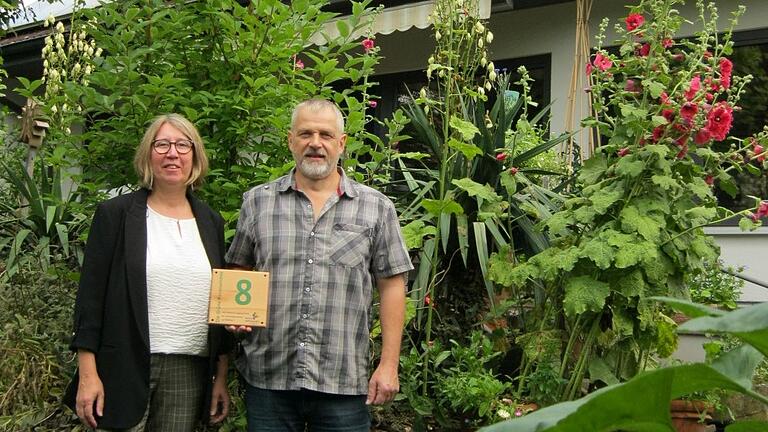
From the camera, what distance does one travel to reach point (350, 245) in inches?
119

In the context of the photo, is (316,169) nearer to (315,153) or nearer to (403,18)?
(315,153)

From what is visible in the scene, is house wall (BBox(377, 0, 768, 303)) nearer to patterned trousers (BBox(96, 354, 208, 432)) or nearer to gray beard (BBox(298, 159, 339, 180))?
gray beard (BBox(298, 159, 339, 180))

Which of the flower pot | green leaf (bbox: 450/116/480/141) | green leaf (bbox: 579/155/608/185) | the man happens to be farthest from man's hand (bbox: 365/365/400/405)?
the flower pot

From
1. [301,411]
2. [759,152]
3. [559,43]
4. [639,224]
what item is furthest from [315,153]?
[559,43]

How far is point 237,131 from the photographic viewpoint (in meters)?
3.66

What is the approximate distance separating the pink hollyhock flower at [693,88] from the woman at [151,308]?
2.03 m

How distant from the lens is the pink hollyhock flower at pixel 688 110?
361 cm

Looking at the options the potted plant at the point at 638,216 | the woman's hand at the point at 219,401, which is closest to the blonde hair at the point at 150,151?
the woman's hand at the point at 219,401

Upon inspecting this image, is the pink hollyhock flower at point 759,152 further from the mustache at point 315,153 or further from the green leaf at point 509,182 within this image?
→ the mustache at point 315,153

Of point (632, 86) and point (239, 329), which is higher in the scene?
point (632, 86)

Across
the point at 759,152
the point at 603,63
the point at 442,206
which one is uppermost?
the point at 603,63

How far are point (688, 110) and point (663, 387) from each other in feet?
10.9

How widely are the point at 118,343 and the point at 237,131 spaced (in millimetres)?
1104

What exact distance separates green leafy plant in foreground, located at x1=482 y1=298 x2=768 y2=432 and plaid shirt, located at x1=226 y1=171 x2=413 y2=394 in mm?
2394
